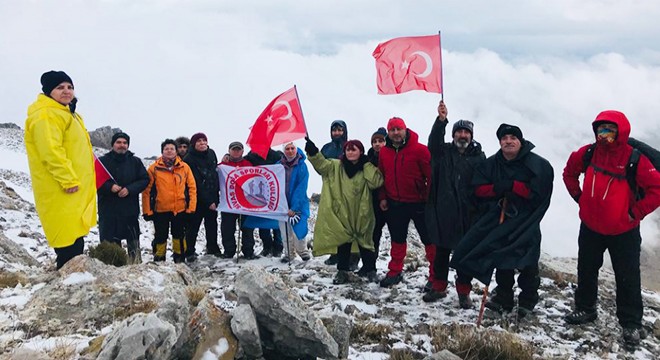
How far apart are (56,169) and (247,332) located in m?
3.41

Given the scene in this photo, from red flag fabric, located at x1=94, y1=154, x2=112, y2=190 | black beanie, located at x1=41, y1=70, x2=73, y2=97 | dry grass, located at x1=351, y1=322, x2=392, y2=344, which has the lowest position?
dry grass, located at x1=351, y1=322, x2=392, y2=344

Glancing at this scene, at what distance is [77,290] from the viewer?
5480 mm

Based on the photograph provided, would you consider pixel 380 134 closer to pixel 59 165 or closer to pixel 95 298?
pixel 59 165

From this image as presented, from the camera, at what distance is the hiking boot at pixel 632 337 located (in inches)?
246

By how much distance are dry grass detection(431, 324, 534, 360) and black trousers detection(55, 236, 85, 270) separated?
4809 mm

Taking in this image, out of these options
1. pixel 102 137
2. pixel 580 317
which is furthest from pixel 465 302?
pixel 102 137

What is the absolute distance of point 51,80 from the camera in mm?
6117

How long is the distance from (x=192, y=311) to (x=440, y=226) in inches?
165

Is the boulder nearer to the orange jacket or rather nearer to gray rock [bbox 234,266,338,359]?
gray rock [bbox 234,266,338,359]

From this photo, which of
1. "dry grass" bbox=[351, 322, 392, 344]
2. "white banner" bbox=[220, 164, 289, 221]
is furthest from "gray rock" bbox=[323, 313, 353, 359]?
"white banner" bbox=[220, 164, 289, 221]

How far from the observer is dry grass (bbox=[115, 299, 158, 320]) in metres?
5.19

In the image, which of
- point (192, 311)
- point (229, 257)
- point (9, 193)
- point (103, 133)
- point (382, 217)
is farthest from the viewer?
point (103, 133)

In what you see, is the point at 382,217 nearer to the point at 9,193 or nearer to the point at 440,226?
the point at 440,226

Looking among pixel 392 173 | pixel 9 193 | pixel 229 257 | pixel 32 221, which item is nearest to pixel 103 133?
pixel 9 193
